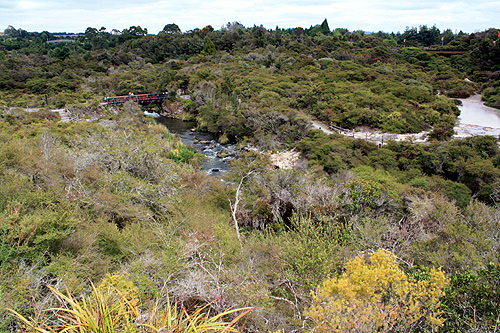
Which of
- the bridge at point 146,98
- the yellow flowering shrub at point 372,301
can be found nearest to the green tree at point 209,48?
the bridge at point 146,98

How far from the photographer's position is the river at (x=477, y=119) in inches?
928

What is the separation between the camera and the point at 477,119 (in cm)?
2898

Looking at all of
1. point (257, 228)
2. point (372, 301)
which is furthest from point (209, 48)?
point (372, 301)

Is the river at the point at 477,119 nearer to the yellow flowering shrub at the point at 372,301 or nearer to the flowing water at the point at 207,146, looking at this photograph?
the flowing water at the point at 207,146

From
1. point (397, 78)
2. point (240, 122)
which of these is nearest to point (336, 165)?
point (240, 122)

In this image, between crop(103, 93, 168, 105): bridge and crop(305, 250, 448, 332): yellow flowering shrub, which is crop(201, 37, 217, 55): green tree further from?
crop(305, 250, 448, 332): yellow flowering shrub

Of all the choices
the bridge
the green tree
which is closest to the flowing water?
the bridge

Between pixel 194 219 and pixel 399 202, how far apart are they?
298 inches

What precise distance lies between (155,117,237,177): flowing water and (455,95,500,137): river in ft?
58.1

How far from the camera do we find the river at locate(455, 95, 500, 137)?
23.6 metres

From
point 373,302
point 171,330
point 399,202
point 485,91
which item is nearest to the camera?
point 171,330

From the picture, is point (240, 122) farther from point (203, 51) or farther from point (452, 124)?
point (203, 51)

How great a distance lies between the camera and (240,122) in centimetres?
2845

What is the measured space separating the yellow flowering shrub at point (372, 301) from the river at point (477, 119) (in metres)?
23.1
